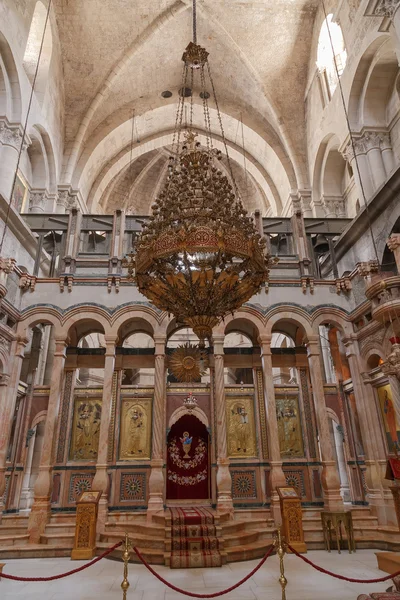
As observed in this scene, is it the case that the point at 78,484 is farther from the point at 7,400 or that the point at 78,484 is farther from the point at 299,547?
the point at 299,547

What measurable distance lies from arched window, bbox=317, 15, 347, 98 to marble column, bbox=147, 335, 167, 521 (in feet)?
33.8

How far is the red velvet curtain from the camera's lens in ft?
33.9

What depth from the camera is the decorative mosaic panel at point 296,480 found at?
381 inches

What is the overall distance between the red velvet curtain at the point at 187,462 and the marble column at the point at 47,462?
302 centimetres

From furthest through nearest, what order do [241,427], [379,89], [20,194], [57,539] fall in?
[20,194], [379,89], [241,427], [57,539]

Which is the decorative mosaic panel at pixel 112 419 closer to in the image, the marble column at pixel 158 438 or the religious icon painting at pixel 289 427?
the marble column at pixel 158 438

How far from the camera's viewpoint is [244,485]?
966cm

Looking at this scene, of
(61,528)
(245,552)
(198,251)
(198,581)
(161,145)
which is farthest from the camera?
(161,145)

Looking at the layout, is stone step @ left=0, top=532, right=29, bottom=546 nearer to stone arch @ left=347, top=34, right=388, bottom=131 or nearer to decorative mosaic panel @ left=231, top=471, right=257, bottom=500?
decorative mosaic panel @ left=231, top=471, right=257, bottom=500

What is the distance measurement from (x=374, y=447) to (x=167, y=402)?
490cm

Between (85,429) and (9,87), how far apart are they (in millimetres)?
9273

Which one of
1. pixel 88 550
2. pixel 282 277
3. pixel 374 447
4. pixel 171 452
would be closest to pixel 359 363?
pixel 374 447

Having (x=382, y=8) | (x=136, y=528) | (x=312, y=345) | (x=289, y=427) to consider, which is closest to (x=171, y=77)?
(x=382, y=8)

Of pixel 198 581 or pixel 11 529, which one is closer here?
pixel 198 581
